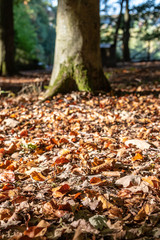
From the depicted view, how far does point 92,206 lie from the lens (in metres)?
1.69

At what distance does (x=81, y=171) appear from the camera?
2189 millimetres

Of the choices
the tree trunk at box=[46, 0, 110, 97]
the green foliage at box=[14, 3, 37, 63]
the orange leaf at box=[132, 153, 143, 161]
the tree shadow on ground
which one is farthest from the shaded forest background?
the orange leaf at box=[132, 153, 143, 161]

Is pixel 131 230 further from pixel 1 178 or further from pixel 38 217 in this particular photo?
→ pixel 1 178

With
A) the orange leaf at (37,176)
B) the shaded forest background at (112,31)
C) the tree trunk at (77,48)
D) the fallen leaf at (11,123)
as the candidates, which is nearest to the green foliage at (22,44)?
the shaded forest background at (112,31)

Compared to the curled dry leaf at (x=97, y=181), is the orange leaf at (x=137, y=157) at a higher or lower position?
higher

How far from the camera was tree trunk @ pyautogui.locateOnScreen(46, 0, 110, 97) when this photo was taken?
4414 millimetres

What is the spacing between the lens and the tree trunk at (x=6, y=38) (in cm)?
900

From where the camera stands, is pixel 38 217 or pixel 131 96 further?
pixel 131 96

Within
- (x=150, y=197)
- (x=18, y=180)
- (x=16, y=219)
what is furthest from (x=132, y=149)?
(x=16, y=219)

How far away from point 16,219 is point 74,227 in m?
0.41

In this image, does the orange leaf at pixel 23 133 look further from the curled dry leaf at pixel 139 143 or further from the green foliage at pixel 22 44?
the green foliage at pixel 22 44

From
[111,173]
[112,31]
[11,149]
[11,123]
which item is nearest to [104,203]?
[111,173]

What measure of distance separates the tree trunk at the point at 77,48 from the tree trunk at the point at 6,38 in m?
5.13

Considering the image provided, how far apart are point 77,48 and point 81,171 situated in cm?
297
